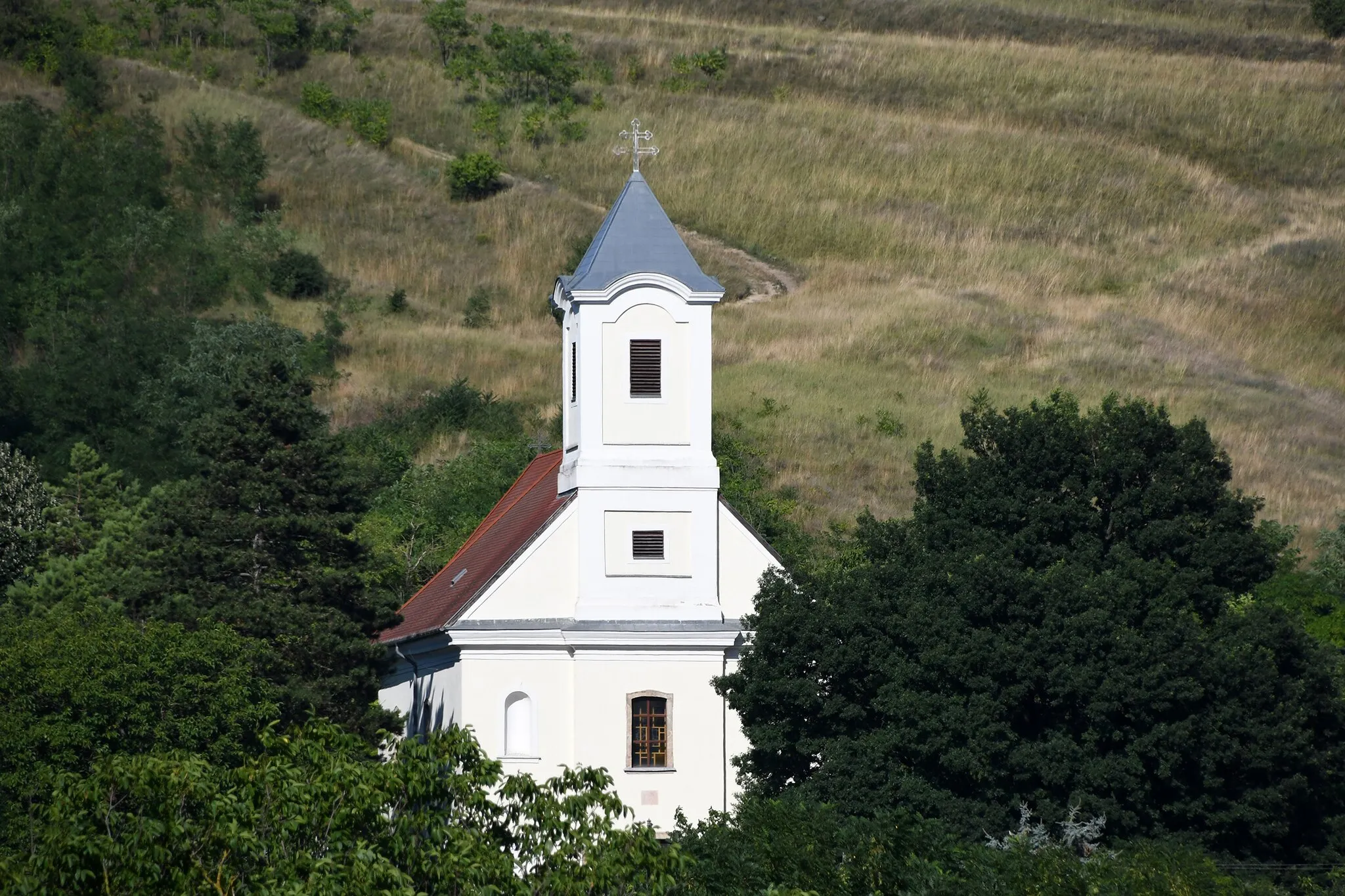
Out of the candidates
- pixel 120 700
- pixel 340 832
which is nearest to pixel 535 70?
pixel 120 700

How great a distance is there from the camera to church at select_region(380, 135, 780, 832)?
128ft

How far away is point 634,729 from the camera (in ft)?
128

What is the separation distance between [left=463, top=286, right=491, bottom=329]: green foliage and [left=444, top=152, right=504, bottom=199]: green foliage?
10921 mm

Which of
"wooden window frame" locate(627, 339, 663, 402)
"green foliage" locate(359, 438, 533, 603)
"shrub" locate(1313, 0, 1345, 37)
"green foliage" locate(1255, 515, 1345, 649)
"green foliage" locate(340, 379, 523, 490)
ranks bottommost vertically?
"green foliage" locate(1255, 515, 1345, 649)

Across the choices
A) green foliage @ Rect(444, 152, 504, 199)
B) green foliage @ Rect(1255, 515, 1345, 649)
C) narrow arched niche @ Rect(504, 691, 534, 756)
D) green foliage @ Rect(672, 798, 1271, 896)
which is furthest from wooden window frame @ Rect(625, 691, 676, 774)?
green foliage @ Rect(444, 152, 504, 199)

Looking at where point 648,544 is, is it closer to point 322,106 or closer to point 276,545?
point 276,545

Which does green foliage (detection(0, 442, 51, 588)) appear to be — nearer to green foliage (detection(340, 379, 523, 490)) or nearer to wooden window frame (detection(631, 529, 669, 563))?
green foliage (detection(340, 379, 523, 490))

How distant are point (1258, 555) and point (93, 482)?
33.3m

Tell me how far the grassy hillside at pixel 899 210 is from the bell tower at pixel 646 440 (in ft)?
67.1

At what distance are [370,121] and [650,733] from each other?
65137mm

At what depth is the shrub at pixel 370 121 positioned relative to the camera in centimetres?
9856

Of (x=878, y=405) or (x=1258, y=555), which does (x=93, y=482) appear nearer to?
(x=878, y=405)

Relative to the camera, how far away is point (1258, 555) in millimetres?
39062

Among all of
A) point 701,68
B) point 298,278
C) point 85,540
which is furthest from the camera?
point 701,68
